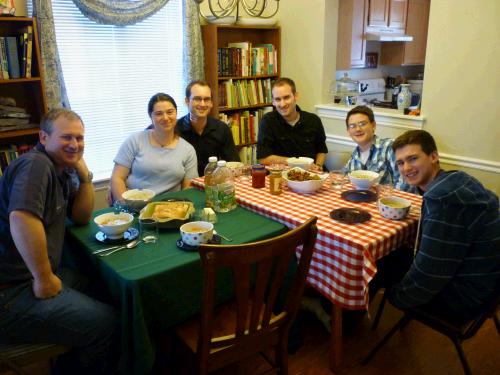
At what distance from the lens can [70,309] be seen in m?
1.44

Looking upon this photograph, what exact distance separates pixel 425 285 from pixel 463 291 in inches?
5.4

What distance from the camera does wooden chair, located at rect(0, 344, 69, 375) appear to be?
4.57 feet

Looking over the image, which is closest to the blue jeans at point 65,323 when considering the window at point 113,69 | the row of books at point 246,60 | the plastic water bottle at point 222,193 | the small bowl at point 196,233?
the small bowl at point 196,233

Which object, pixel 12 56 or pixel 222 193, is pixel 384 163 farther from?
pixel 12 56

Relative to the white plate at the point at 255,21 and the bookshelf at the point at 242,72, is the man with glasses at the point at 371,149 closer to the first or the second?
the bookshelf at the point at 242,72

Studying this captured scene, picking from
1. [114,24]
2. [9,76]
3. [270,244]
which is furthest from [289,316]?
[114,24]

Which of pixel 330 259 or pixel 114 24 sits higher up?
pixel 114 24

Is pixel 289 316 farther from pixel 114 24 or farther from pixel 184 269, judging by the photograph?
pixel 114 24

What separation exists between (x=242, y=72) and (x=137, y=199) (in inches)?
88.2

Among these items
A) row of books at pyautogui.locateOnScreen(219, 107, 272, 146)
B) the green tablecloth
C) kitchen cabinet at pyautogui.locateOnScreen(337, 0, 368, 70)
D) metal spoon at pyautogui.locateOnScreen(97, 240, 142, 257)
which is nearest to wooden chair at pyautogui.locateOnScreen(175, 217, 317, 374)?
the green tablecloth

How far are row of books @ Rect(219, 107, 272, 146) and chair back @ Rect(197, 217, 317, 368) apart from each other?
2625 mm

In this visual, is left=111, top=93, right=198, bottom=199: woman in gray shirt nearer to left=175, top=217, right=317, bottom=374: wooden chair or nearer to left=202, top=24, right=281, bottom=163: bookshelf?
left=175, top=217, right=317, bottom=374: wooden chair

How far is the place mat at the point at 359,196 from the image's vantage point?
203 cm

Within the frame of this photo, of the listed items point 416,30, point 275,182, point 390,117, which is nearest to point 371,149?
point 275,182
